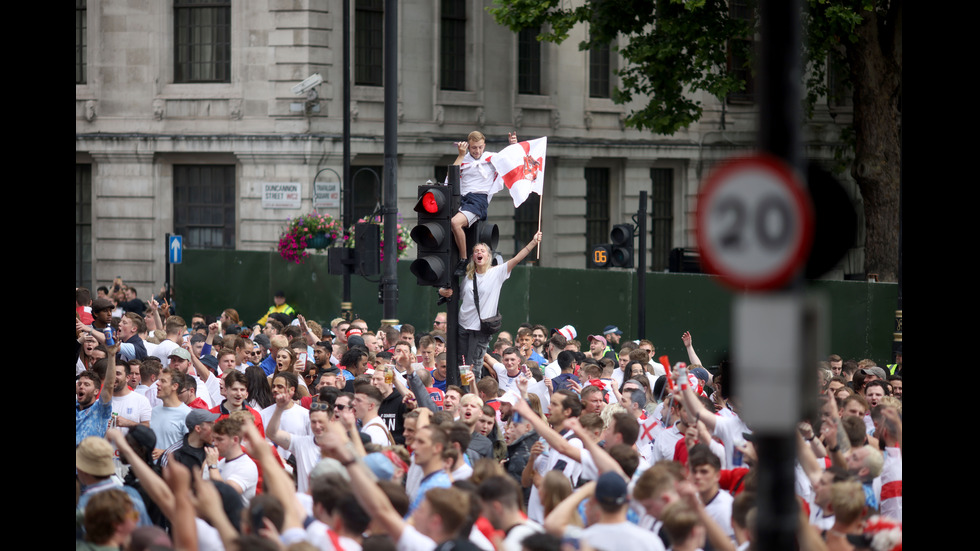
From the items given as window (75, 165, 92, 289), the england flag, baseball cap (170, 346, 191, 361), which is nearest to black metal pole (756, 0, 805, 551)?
the england flag

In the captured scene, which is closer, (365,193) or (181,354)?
(181,354)

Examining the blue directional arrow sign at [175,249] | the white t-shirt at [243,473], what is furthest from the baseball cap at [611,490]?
the blue directional arrow sign at [175,249]

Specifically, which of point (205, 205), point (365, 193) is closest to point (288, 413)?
point (365, 193)

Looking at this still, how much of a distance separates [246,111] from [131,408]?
59.0 feet

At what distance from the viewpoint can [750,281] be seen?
4.42 meters

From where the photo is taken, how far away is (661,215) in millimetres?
36875

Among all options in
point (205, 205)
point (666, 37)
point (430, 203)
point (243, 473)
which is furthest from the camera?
point (205, 205)

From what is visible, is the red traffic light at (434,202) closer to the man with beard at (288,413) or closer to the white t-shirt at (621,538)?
the man with beard at (288,413)

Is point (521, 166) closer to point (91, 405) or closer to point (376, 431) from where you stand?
point (376, 431)

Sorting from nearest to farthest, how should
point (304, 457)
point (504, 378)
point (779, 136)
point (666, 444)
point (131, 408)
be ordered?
1. point (779, 136)
2. point (304, 457)
3. point (666, 444)
4. point (131, 408)
5. point (504, 378)

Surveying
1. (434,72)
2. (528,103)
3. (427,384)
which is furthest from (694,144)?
(427,384)

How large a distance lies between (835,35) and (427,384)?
44.2 feet

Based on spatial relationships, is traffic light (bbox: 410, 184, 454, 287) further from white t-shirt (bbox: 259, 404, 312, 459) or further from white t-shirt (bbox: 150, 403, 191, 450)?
white t-shirt (bbox: 150, 403, 191, 450)
